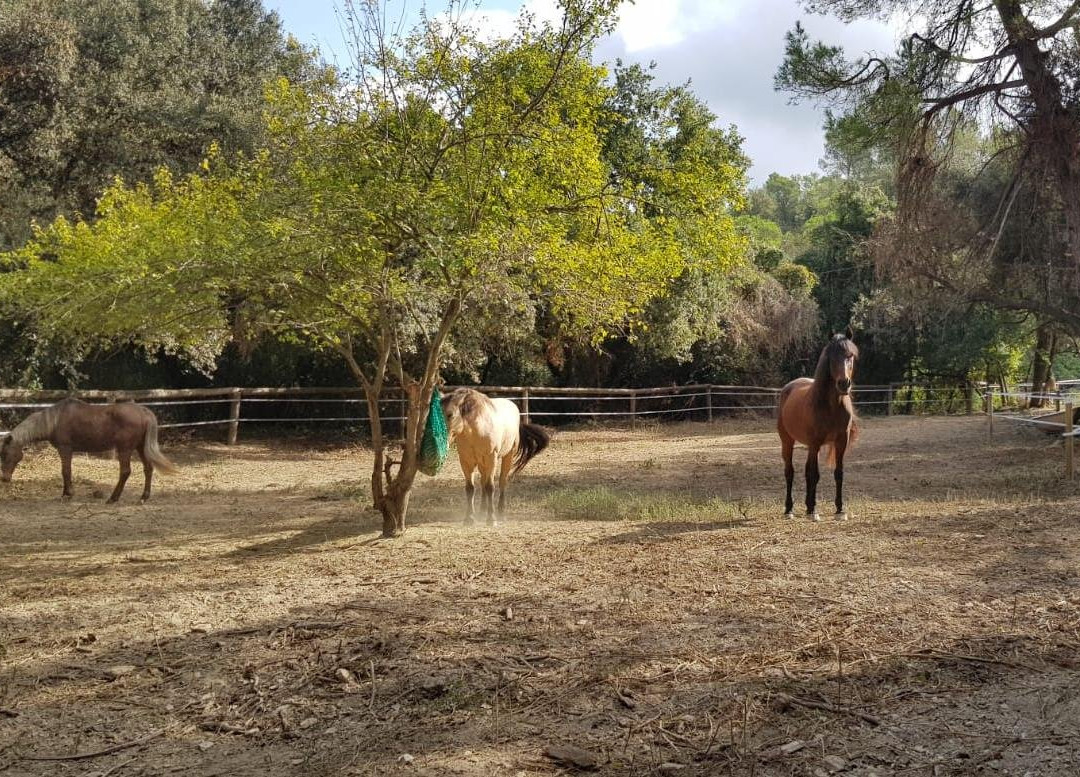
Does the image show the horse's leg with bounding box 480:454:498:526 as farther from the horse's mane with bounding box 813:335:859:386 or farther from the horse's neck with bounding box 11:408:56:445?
the horse's neck with bounding box 11:408:56:445

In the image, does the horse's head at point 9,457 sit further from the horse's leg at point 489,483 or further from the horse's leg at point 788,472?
the horse's leg at point 788,472

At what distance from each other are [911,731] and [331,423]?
1498 cm

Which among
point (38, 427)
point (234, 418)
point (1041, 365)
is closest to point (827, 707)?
point (38, 427)

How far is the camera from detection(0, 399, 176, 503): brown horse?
909 centimetres

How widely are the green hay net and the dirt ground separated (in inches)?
22.8

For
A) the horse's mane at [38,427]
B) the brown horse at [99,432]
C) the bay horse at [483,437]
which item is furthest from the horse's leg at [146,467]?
the bay horse at [483,437]

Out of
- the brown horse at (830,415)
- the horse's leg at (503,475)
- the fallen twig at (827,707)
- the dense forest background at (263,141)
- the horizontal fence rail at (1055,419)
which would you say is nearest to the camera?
the fallen twig at (827,707)

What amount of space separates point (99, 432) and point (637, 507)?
579 centimetres

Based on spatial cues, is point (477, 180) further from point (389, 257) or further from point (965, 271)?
point (965, 271)

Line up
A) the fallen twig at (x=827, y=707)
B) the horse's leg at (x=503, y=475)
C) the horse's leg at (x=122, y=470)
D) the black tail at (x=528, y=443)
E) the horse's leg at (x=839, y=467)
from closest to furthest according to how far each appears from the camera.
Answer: the fallen twig at (x=827, y=707) → the horse's leg at (x=839, y=467) → the horse's leg at (x=503, y=475) → the black tail at (x=528, y=443) → the horse's leg at (x=122, y=470)

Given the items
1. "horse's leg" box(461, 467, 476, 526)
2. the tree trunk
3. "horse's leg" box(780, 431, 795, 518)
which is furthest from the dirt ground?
the tree trunk

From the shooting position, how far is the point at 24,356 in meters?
13.0

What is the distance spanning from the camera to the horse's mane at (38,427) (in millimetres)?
9180

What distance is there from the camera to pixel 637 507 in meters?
8.09
